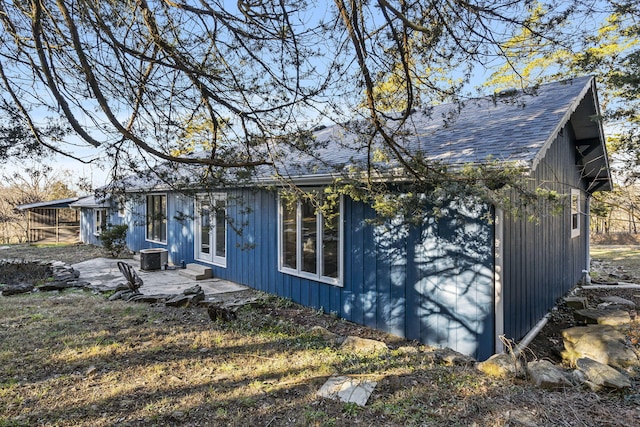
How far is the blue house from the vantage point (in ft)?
14.2

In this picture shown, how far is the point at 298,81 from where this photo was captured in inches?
146

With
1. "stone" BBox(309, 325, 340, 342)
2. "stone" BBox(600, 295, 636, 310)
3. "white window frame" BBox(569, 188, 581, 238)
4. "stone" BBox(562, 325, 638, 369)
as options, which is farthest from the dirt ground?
"white window frame" BBox(569, 188, 581, 238)

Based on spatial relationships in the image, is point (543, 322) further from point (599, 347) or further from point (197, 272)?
point (197, 272)

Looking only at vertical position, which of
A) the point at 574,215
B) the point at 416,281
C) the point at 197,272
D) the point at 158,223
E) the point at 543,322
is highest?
the point at 574,215

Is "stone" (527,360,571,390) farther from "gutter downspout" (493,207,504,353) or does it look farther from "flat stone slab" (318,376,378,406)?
"flat stone slab" (318,376,378,406)

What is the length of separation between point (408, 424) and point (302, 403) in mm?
848

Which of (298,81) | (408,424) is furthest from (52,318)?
(408,424)

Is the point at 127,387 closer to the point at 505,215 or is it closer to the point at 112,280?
the point at 505,215

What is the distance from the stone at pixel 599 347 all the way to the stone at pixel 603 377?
80cm

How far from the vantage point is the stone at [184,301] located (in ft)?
20.6

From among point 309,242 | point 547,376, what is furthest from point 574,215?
point 547,376

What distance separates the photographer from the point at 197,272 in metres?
9.12

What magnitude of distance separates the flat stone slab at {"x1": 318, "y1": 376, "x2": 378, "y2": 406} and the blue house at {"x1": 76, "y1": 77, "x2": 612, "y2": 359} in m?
1.77

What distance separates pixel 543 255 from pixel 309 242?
3.83 metres
